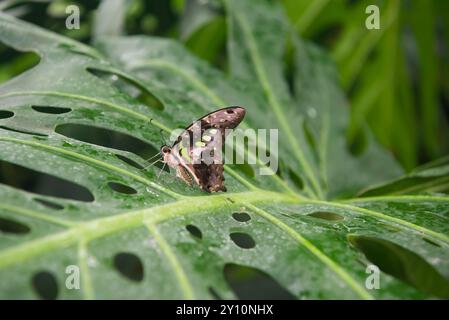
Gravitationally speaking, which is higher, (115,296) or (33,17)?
(33,17)

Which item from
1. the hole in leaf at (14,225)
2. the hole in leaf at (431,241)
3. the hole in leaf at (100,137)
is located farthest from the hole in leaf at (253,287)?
the hole in leaf at (431,241)

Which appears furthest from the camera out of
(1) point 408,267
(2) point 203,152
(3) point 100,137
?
(3) point 100,137

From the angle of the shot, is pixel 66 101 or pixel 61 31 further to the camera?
pixel 61 31

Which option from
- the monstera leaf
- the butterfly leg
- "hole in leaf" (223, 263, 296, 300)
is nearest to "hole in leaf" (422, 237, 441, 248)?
the monstera leaf

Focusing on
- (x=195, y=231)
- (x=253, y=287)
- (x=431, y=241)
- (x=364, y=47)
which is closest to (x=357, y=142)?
(x=364, y=47)

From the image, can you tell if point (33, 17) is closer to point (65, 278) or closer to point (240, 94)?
point (240, 94)

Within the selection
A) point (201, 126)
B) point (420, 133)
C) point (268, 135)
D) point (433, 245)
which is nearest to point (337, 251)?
point (433, 245)

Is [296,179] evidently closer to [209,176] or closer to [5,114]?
[209,176]

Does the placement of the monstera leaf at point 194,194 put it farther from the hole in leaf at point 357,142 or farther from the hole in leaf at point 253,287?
the hole in leaf at point 253,287
